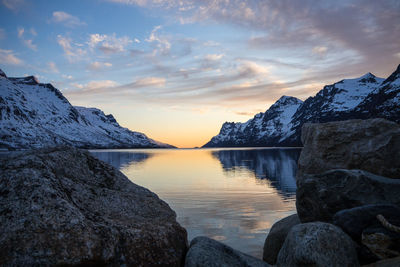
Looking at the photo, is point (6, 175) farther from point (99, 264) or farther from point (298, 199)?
point (298, 199)

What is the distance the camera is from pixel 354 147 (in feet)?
35.3

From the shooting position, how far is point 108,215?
615 centimetres

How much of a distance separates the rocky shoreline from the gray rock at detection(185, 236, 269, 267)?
26 millimetres

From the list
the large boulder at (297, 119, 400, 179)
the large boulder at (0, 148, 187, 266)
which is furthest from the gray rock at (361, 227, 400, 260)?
the large boulder at (0, 148, 187, 266)

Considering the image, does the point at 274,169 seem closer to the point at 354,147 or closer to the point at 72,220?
the point at 354,147

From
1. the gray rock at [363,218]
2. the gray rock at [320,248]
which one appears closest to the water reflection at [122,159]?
the gray rock at [320,248]

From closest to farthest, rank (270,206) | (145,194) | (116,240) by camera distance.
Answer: (116,240), (145,194), (270,206)

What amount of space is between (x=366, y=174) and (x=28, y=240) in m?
8.67

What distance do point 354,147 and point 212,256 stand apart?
7.42m

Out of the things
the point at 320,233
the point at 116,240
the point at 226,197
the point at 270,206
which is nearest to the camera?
the point at 116,240

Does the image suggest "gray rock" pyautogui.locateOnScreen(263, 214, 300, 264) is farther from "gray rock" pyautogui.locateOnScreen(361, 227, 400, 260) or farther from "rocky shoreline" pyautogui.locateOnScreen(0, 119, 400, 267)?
"gray rock" pyautogui.locateOnScreen(361, 227, 400, 260)

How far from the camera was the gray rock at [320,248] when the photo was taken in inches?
247

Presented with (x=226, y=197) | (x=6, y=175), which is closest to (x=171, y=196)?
(x=226, y=197)

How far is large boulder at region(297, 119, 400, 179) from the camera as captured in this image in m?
9.84
